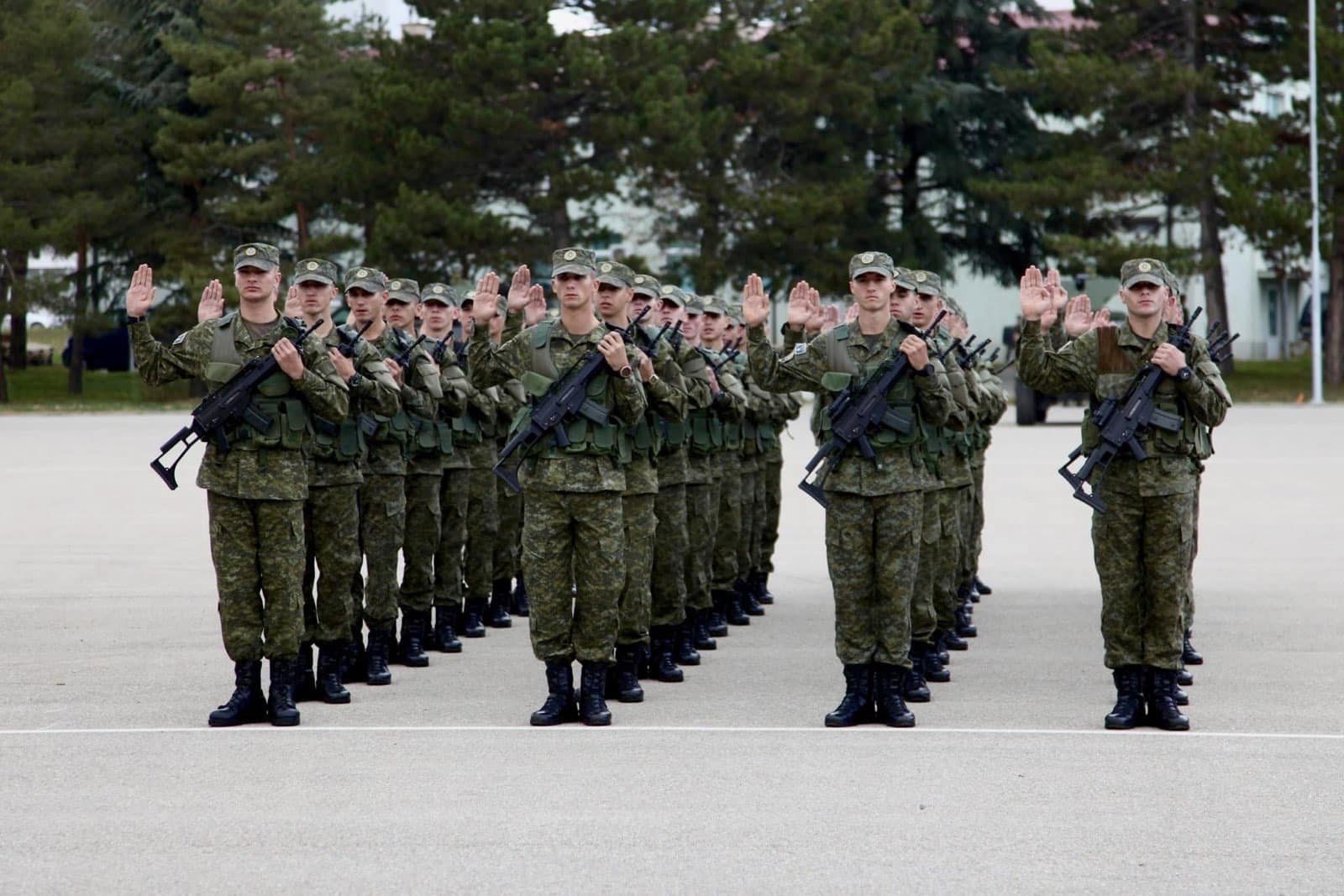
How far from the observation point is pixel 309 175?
154 feet

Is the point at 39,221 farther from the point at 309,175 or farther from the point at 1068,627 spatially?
the point at 1068,627

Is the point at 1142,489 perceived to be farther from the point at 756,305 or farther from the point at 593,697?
the point at 593,697

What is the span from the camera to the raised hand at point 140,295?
8.66 metres

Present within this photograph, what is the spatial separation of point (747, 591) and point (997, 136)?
136ft

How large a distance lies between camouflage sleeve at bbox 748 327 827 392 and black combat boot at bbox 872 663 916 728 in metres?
1.32

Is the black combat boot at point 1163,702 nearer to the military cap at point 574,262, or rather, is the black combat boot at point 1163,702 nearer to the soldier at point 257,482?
the military cap at point 574,262

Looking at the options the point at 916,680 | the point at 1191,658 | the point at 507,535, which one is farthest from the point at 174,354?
the point at 1191,658

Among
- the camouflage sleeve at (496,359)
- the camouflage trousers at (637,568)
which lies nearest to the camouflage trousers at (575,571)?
the camouflage trousers at (637,568)

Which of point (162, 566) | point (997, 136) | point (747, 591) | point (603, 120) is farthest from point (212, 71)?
point (747, 591)

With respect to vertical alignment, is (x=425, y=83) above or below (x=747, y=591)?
above

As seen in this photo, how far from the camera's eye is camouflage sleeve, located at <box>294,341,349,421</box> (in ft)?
28.0

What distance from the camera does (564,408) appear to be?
8.62m

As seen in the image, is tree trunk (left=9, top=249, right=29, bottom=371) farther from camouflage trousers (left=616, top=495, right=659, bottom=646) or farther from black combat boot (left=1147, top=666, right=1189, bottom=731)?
black combat boot (left=1147, top=666, right=1189, bottom=731)

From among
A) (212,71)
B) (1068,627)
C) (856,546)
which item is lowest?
(1068,627)
